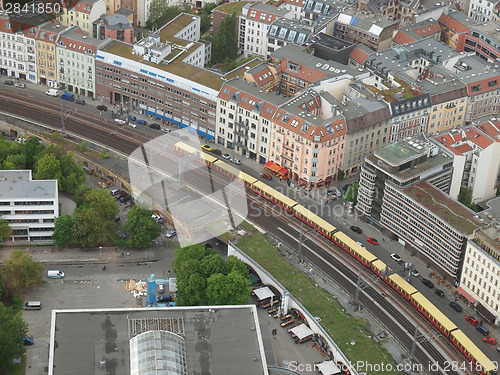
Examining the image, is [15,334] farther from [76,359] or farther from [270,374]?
[270,374]

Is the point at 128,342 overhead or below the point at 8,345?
overhead

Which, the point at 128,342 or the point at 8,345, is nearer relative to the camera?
the point at 128,342

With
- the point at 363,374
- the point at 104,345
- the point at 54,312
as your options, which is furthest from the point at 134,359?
the point at 363,374

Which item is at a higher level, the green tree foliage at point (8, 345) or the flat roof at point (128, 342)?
the flat roof at point (128, 342)

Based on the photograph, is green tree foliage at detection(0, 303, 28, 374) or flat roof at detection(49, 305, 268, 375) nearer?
flat roof at detection(49, 305, 268, 375)

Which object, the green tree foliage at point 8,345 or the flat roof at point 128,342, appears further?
the green tree foliage at point 8,345

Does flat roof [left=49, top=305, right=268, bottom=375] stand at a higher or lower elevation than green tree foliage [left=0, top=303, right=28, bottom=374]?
higher

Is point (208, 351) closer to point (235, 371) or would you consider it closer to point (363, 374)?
point (235, 371)
